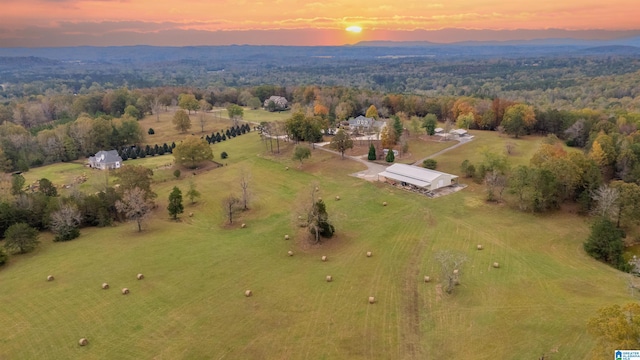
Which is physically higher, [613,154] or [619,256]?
[613,154]

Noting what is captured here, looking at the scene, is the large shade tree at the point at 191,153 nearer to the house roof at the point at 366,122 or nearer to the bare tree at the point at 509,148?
the house roof at the point at 366,122

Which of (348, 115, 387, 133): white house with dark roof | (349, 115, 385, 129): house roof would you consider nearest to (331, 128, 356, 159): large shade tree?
A: (348, 115, 387, 133): white house with dark roof

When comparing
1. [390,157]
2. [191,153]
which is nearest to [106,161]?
[191,153]

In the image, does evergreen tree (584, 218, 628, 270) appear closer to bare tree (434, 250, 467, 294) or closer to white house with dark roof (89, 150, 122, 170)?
bare tree (434, 250, 467, 294)

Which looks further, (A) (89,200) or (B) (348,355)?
(A) (89,200)

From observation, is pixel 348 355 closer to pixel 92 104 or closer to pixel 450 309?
pixel 450 309

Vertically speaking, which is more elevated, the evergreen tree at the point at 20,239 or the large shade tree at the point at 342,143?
the large shade tree at the point at 342,143

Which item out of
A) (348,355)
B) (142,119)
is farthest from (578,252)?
(142,119)

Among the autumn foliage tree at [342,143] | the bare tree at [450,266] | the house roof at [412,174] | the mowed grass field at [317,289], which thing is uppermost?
the autumn foliage tree at [342,143]

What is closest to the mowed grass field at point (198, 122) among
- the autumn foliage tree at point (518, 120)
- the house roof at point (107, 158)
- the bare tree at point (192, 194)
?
the house roof at point (107, 158)
